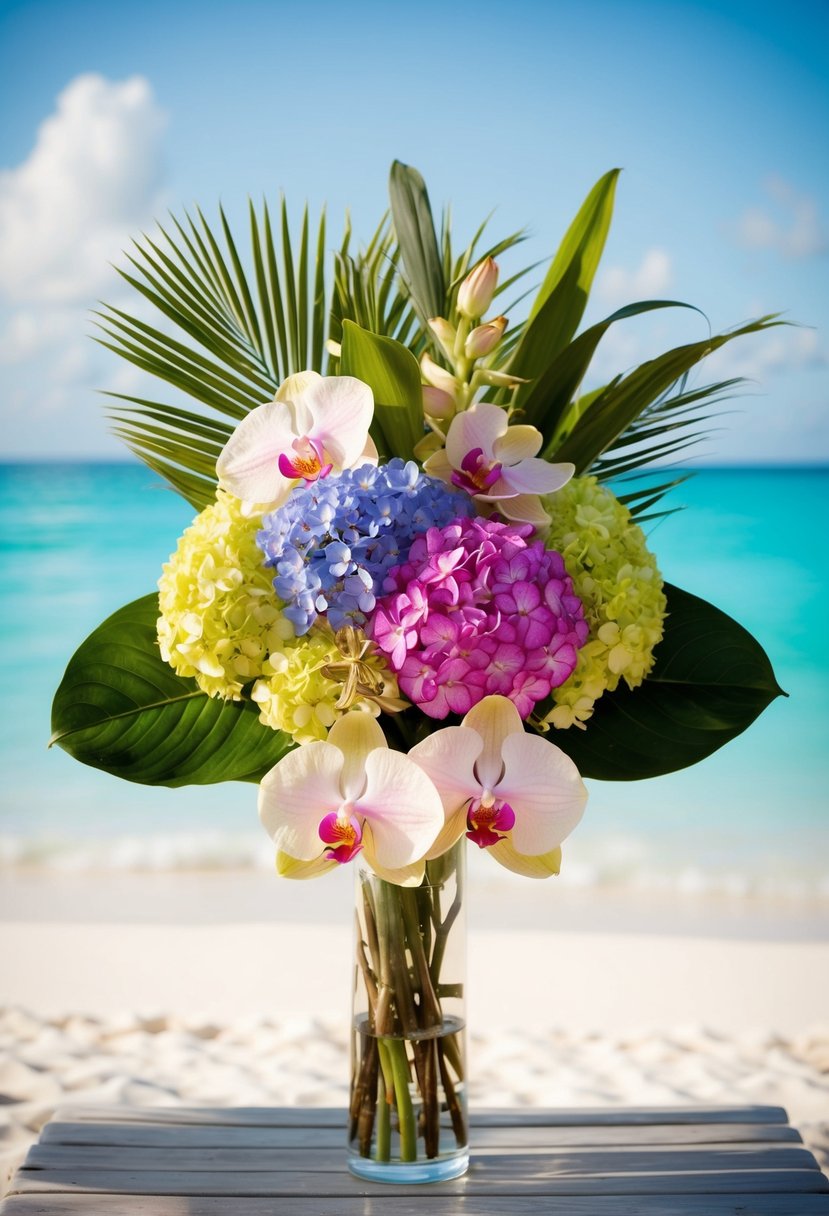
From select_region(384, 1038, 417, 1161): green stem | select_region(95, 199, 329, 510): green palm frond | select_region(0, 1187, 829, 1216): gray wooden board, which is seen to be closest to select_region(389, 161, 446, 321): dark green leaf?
select_region(95, 199, 329, 510): green palm frond

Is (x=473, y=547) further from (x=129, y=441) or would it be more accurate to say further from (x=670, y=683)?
(x=129, y=441)

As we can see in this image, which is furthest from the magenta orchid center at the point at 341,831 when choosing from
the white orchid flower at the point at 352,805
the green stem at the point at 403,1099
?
the green stem at the point at 403,1099

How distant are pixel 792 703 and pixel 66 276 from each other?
7787mm

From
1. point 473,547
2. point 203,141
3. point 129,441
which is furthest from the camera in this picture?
point 203,141

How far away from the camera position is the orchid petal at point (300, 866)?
788 mm

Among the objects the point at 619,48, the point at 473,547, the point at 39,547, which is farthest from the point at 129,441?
the point at 619,48

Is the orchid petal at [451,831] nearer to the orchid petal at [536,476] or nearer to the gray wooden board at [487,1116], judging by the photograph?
the orchid petal at [536,476]

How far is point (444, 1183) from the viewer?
3.10ft

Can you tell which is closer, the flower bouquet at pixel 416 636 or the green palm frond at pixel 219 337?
the flower bouquet at pixel 416 636

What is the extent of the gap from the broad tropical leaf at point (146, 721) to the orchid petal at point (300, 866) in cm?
9

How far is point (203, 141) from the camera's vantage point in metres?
10.5

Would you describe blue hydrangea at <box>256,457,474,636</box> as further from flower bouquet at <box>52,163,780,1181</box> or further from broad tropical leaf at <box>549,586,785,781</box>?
broad tropical leaf at <box>549,586,785,781</box>

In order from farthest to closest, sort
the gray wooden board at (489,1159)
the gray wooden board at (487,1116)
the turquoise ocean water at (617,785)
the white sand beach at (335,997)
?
the turquoise ocean water at (617,785), the white sand beach at (335,997), the gray wooden board at (487,1116), the gray wooden board at (489,1159)

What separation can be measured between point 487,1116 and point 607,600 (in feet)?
1.84
